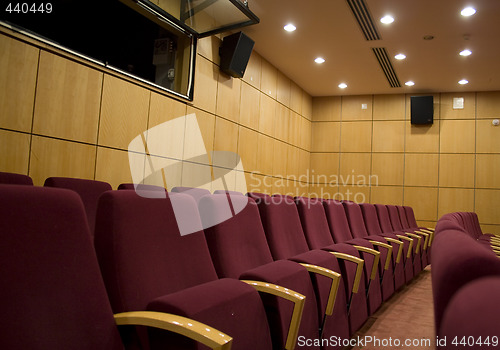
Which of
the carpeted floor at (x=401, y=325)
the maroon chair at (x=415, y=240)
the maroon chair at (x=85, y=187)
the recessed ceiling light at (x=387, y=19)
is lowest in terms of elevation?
the carpeted floor at (x=401, y=325)

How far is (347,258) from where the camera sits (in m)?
0.79

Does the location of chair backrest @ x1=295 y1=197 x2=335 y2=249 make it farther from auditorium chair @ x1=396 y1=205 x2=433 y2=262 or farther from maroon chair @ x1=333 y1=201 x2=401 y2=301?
auditorium chair @ x1=396 y1=205 x2=433 y2=262

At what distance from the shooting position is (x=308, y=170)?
3.60 meters

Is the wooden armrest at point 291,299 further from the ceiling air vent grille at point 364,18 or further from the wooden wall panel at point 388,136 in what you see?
the wooden wall panel at point 388,136

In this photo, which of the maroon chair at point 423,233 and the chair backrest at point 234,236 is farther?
the maroon chair at point 423,233

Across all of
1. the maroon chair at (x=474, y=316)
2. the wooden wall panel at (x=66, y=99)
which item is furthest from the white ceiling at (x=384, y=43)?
the maroon chair at (x=474, y=316)

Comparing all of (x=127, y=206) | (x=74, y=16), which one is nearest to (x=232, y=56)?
(x=74, y=16)

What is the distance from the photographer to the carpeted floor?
0.92 meters

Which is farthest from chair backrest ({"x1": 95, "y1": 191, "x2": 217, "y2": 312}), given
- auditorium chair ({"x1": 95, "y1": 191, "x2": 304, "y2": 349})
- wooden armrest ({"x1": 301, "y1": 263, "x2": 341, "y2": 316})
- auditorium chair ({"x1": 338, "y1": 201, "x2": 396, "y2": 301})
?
auditorium chair ({"x1": 338, "y1": 201, "x2": 396, "y2": 301})

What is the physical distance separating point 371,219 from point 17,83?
4.46ft

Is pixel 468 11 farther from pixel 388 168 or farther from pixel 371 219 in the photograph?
pixel 388 168

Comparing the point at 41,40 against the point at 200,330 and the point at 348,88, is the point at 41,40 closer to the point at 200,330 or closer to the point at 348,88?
the point at 200,330

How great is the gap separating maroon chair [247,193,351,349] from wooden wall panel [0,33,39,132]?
92cm

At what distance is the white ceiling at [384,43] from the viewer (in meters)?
1.99
